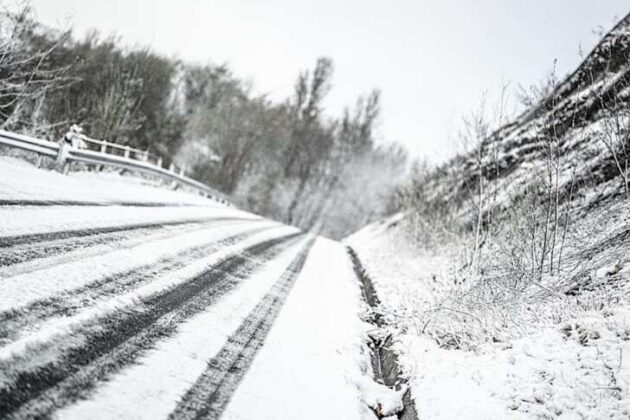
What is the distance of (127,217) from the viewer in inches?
273

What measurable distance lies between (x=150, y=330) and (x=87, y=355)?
68cm

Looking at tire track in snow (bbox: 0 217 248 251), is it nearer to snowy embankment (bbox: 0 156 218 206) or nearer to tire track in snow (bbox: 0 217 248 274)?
tire track in snow (bbox: 0 217 248 274)

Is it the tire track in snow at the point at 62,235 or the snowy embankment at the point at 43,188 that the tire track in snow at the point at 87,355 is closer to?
the tire track in snow at the point at 62,235

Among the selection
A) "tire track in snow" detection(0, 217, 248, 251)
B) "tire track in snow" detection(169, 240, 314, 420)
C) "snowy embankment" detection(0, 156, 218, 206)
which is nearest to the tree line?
"snowy embankment" detection(0, 156, 218, 206)

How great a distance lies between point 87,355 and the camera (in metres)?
2.72

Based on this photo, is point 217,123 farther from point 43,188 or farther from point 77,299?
point 77,299

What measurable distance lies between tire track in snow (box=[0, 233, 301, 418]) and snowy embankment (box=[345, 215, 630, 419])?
96.1 inches

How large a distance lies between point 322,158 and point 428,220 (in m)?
29.9

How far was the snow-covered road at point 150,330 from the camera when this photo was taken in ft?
8.06

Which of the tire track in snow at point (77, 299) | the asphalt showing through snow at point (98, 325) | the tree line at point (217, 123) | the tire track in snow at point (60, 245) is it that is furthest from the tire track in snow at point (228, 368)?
the tree line at point (217, 123)

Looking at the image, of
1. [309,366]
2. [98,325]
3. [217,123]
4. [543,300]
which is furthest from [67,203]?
[217,123]

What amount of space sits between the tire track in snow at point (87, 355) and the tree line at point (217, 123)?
9.36 meters

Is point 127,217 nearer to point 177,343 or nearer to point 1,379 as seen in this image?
point 177,343

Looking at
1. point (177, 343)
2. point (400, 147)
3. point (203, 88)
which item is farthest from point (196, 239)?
point (400, 147)
